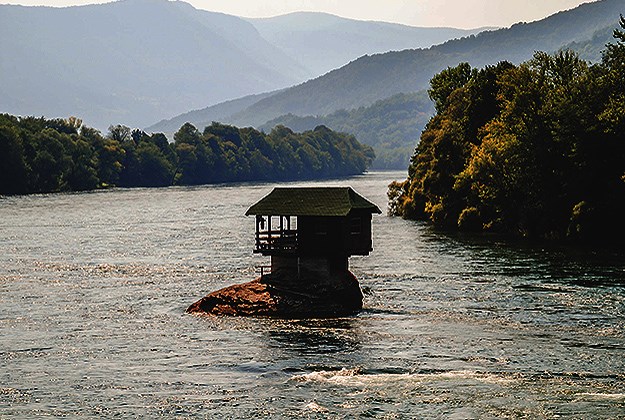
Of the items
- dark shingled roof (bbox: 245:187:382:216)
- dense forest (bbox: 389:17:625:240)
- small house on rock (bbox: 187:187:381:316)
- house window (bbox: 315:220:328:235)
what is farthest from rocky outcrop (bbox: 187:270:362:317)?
dense forest (bbox: 389:17:625:240)

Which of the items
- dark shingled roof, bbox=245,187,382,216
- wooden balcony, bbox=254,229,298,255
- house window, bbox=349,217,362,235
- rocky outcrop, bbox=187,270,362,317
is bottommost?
rocky outcrop, bbox=187,270,362,317

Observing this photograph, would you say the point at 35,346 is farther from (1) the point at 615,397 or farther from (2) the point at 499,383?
(1) the point at 615,397

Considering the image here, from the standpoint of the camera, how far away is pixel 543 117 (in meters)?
110

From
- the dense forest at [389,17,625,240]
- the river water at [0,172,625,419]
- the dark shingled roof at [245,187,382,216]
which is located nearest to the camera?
the river water at [0,172,625,419]

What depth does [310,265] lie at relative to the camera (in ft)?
211

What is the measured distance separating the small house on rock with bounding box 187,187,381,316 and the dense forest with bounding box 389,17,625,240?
43267mm

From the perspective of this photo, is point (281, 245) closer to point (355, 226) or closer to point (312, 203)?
point (312, 203)

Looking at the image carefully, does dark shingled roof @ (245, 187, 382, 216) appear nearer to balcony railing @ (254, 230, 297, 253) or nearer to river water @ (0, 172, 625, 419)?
balcony railing @ (254, 230, 297, 253)

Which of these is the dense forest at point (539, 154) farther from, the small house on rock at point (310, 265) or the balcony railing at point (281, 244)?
the balcony railing at point (281, 244)

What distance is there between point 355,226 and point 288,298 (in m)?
7.20

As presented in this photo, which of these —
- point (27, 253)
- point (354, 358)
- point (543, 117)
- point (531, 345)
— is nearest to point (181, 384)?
point (354, 358)

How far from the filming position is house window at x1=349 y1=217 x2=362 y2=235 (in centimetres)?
6550

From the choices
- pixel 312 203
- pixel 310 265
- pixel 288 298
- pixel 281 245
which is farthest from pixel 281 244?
pixel 288 298

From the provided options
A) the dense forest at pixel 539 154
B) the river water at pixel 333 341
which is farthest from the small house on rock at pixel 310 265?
the dense forest at pixel 539 154
